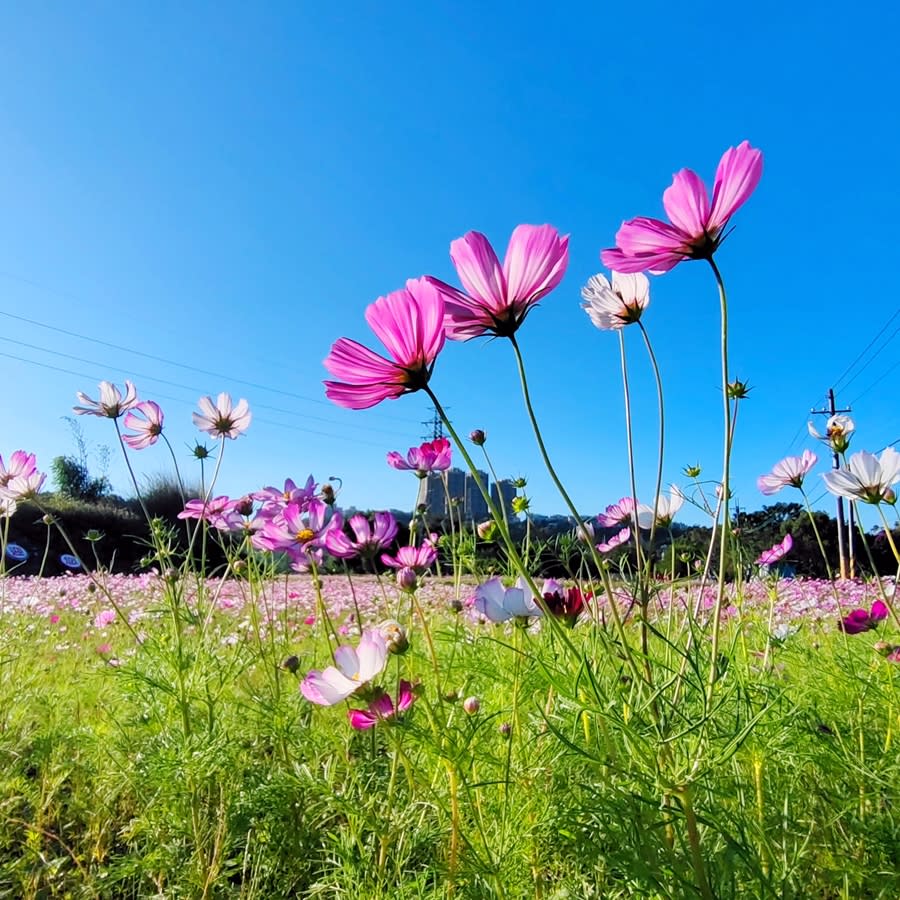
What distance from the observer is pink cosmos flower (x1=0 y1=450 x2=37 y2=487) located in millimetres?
1362

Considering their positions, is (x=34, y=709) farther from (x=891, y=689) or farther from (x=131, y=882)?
(x=891, y=689)

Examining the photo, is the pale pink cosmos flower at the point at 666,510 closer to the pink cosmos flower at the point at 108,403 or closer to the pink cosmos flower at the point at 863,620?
the pink cosmos flower at the point at 863,620

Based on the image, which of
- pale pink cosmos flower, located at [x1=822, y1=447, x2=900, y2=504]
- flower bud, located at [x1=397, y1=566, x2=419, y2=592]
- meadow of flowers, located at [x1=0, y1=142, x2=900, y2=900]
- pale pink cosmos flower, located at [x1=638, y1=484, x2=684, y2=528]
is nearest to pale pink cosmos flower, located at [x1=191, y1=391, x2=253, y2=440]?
meadow of flowers, located at [x1=0, y1=142, x2=900, y2=900]

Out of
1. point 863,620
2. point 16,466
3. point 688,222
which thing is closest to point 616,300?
point 688,222

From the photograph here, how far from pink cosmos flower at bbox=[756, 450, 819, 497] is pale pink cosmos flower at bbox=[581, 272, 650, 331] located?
73 cm

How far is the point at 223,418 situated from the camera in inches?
58.1

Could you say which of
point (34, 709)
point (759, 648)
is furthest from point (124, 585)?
point (759, 648)

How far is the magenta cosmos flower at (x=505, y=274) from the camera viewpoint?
1.75 feet

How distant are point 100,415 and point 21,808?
0.82m

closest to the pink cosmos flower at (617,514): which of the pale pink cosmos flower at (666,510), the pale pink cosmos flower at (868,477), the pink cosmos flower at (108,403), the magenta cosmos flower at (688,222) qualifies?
the pale pink cosmos flower at (666,510)

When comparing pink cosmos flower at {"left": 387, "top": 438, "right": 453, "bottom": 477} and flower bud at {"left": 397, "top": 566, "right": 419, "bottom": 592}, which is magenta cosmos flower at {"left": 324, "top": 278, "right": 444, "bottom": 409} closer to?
flower bud at {"left": 397, "top": 566, "right": 419, "bottom": 592}

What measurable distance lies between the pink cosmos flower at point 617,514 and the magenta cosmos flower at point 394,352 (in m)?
0.73

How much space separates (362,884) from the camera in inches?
31.9

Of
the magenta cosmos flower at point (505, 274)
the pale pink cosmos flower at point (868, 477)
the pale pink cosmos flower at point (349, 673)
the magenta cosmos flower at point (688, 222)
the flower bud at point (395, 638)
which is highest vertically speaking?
the magenta cosmos flower at point (688, 222)
